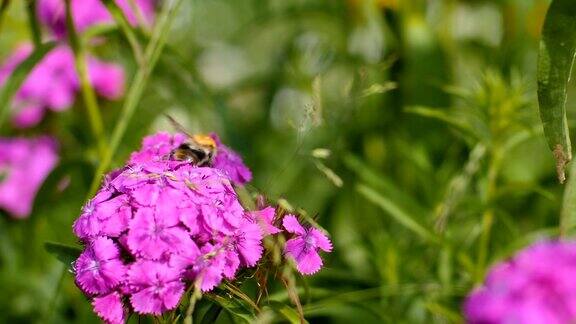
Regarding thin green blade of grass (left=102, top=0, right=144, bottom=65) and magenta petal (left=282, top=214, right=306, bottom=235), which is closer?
magenta petal (left=282, top=214, right=306, bottom=235)

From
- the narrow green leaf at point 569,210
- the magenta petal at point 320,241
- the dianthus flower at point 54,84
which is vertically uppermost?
the narrow green leaf at point 569,210

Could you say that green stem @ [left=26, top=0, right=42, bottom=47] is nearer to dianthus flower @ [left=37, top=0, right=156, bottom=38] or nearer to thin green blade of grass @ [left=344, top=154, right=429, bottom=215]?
thin green blade of grass @ [left=344, top=154, right=429, bottom=215]

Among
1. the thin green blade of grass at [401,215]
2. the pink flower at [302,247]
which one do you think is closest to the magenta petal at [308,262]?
the pink flower at [302,247]

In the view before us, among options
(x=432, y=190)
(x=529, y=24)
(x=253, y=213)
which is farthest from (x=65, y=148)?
(x=253, y=213)

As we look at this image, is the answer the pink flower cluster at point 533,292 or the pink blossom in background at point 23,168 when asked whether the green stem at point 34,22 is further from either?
the pink flower cluster at point 533,292

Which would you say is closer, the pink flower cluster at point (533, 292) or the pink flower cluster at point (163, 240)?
the pink flower cluster at point (533, 292)

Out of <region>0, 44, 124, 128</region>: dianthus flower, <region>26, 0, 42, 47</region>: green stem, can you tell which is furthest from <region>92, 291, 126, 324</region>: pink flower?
<region>0, 44, 124, 128</region>: dianthus flower

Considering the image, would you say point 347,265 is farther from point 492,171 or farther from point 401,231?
point 492,171
